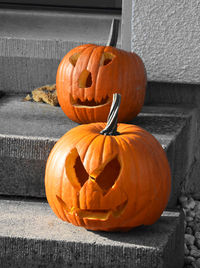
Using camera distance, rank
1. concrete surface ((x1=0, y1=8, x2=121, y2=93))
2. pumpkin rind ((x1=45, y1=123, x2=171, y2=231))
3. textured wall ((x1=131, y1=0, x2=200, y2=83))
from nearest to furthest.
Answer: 1. pumpkin rind ((x1=45, y1=123, x2=171, y2=231))
2. textured wall ((x1=131, y1=0, x2=200, y2=83))
3. concrete surface ((x1=0, y1=8, x2=121, y2=93))

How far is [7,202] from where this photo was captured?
2656 mm

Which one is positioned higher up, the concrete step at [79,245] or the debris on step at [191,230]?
the concrete step at [79,245]

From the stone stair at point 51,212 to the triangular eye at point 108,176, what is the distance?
0.76 ft

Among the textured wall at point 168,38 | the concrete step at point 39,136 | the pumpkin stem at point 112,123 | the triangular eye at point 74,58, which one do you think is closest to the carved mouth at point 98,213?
the pumpkin stem at point 112,123

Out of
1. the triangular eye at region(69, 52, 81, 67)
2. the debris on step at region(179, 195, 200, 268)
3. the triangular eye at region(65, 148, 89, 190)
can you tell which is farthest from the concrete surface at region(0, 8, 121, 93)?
the triangular eye at region(65, 148, 89, 190)

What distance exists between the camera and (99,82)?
283 cm

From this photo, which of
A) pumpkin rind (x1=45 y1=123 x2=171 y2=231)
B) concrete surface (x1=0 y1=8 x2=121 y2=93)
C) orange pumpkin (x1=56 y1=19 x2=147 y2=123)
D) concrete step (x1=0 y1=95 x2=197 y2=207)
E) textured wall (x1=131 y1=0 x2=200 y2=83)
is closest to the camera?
pumpkin rind (x1=45 y1=123 x2=171 y2=231)

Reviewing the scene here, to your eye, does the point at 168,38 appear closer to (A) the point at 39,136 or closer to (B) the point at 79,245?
(A) the point at 39,136

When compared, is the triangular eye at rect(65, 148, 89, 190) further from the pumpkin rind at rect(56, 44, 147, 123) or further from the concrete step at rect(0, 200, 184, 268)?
the pumpkin rind at rect(56, 44, 147, 123)

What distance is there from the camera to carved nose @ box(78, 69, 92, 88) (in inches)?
112

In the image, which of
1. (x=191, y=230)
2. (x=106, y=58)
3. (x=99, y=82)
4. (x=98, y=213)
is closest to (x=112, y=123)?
(x=98, y=213)

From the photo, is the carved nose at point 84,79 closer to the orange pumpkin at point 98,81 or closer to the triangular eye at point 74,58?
the orange pumpkin at point 98,81

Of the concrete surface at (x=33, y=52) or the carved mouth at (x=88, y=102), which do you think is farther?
the concrete surface at (x=33, y=52)

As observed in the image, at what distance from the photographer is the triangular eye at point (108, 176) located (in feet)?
7.23
